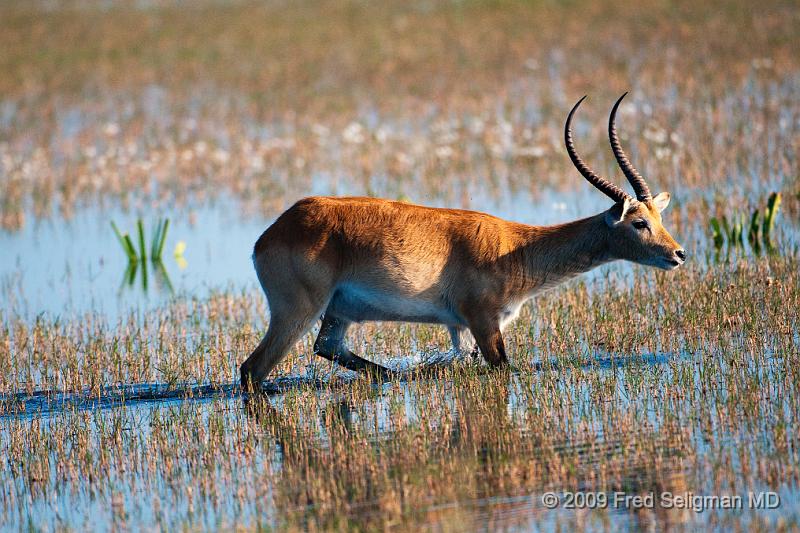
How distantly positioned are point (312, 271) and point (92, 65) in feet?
74.2

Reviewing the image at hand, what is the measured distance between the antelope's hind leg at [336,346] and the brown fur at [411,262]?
0.95ft

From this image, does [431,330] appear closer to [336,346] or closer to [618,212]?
[336,346]

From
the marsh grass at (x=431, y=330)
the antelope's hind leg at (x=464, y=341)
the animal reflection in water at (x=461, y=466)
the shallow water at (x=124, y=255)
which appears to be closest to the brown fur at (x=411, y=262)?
the antelope's hind leg at (x=464, y=341)

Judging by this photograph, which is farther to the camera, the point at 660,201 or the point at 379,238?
the point at 660,201

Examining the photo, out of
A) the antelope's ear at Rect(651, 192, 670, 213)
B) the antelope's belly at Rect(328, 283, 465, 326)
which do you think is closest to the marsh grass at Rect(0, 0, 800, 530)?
the antelope's belly at Rect(328, 283, 465, 326)

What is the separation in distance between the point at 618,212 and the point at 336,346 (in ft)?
8.47

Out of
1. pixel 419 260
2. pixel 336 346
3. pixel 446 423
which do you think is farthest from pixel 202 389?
pixel 446 423

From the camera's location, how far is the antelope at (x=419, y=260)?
923 cm

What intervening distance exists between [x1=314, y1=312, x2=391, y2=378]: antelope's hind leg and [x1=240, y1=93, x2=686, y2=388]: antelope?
300 millimetres

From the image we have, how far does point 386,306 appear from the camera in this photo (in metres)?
9.40

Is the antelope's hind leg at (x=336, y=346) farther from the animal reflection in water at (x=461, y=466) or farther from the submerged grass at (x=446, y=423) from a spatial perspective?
the animal reflection in water at (x=461, y=466)

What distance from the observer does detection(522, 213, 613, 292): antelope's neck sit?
31.5 ft

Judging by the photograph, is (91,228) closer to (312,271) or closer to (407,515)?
(312,271)

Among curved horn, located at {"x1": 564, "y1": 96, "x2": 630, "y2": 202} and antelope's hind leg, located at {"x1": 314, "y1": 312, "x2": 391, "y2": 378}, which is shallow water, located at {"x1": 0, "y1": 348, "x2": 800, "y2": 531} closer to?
antelope's hind leg, located at {"x1": 314, "y1": 312, "x2": 391, "y2": 378}
